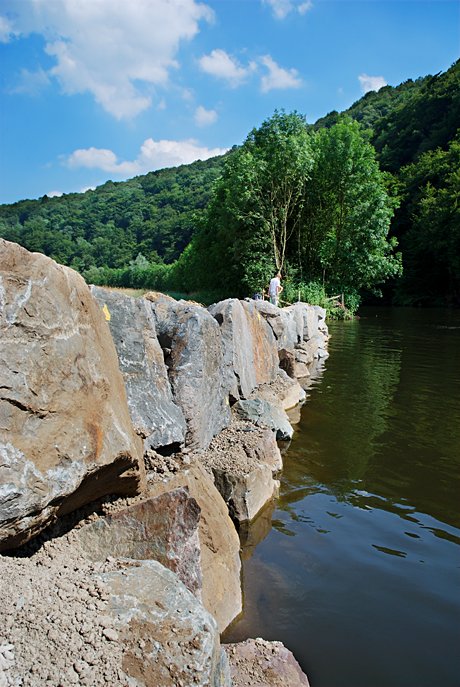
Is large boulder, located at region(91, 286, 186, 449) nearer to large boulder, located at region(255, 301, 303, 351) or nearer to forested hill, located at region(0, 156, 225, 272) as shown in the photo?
large boulder, located at region(255, 301, 303, 351)

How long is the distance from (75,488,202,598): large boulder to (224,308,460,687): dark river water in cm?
67

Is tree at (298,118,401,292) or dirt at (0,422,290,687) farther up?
tree at (298,118,401,292)

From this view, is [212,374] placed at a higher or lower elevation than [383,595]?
higher

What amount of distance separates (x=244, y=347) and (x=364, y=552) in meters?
3.46

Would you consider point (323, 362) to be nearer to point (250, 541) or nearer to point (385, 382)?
point (385, 382)

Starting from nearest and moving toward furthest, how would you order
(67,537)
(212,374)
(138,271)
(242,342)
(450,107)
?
(67,537) → (212,374) → (242,342) → (450,107) → (138,271)

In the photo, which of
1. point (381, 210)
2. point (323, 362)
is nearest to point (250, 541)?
point (323, 362)

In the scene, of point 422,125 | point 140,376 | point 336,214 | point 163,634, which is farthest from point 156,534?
point 422,125

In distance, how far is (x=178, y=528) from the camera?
2.89m

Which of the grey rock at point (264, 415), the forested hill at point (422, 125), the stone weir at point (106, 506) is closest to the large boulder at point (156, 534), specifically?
the stone weir at point (106, 506)

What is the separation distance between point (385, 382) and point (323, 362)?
10.6ft

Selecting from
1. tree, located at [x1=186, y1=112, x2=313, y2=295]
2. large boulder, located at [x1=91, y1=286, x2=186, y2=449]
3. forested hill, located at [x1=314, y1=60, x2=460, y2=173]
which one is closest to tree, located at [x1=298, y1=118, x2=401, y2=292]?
tree, located at [x1=186, y1=112, x2=313, y2=295]

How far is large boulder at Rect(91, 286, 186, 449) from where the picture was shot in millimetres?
3750

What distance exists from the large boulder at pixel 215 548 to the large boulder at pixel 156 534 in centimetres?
19
